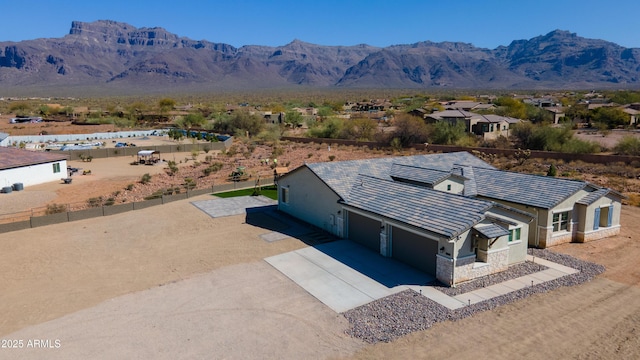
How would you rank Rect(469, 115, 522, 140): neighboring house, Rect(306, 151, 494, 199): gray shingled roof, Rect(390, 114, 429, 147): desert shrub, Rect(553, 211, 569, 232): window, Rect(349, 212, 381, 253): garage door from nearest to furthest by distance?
Rect(349, 212, 381, 253): garage door
Rect(553, 211, 569, 232): window
Rect(306, 151, 494, 199): gray shingled roof
Rect(390, 114, 429, 147): desert shrub
Rect(469, 115, 522, 140): neighboring house

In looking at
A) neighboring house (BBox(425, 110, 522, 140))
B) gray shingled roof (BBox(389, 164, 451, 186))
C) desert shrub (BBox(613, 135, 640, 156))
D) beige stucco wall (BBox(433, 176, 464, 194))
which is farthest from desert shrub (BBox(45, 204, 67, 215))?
neighboring house (BBox(425, 110, 522, 140))

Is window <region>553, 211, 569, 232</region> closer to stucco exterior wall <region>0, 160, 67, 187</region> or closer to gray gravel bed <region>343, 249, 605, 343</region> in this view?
gray gravel bed <region>343, 249, 605, 343</region>

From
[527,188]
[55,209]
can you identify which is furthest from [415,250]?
[55,209]

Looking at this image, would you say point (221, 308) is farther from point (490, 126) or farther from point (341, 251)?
point (490, 126)

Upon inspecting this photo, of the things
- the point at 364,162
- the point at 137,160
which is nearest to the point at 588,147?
the point at 364,162

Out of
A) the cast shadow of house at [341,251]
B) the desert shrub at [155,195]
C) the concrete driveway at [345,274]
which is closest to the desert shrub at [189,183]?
the desert shrub at [155,195]

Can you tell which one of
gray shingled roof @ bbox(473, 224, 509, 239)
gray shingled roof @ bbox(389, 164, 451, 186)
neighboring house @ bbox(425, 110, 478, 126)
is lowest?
gray shingled roof @ bbox(473, 224, 509, 239)

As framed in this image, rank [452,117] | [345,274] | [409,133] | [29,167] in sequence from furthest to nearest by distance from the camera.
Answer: [452,117], [409,133], [29,167], [345,274]

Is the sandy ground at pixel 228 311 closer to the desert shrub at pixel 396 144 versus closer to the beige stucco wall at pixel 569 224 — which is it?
the beige stucco wall at pixel 569 224

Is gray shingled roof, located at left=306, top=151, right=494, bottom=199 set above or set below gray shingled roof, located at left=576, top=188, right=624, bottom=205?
above
